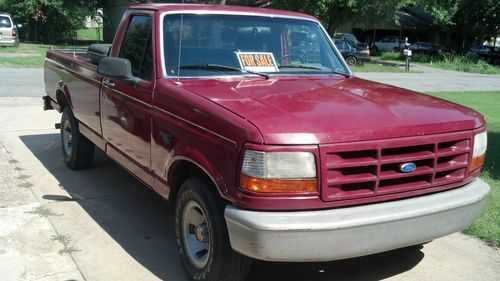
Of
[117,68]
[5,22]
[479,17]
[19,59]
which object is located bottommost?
[19,59]

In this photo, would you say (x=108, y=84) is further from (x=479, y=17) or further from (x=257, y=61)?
(x=479, y=17)

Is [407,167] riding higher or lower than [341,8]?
lower

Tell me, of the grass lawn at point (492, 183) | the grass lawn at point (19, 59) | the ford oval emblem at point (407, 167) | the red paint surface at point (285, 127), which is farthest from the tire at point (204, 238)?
the grass lawn at point (19, 59)

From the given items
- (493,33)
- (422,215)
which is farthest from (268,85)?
(493,33)

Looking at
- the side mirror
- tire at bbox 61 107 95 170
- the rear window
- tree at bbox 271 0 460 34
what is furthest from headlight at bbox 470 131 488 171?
the rear window

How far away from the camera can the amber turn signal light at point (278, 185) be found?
120 inches

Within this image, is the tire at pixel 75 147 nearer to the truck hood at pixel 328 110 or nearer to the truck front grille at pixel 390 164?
the truck hood at pixel 328 110

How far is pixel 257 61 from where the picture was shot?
443 cm

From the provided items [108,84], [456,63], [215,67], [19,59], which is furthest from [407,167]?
[456,63]

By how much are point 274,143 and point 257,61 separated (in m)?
1.59

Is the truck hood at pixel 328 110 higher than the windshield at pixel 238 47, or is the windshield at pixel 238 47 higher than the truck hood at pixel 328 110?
the windshield at pixel 238 47

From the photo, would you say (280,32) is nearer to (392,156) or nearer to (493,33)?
(392,156)

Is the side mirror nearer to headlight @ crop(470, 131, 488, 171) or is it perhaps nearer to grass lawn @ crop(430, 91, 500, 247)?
headlight @ crop(470, 131, 488, 171)

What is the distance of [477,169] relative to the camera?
3.85 m
